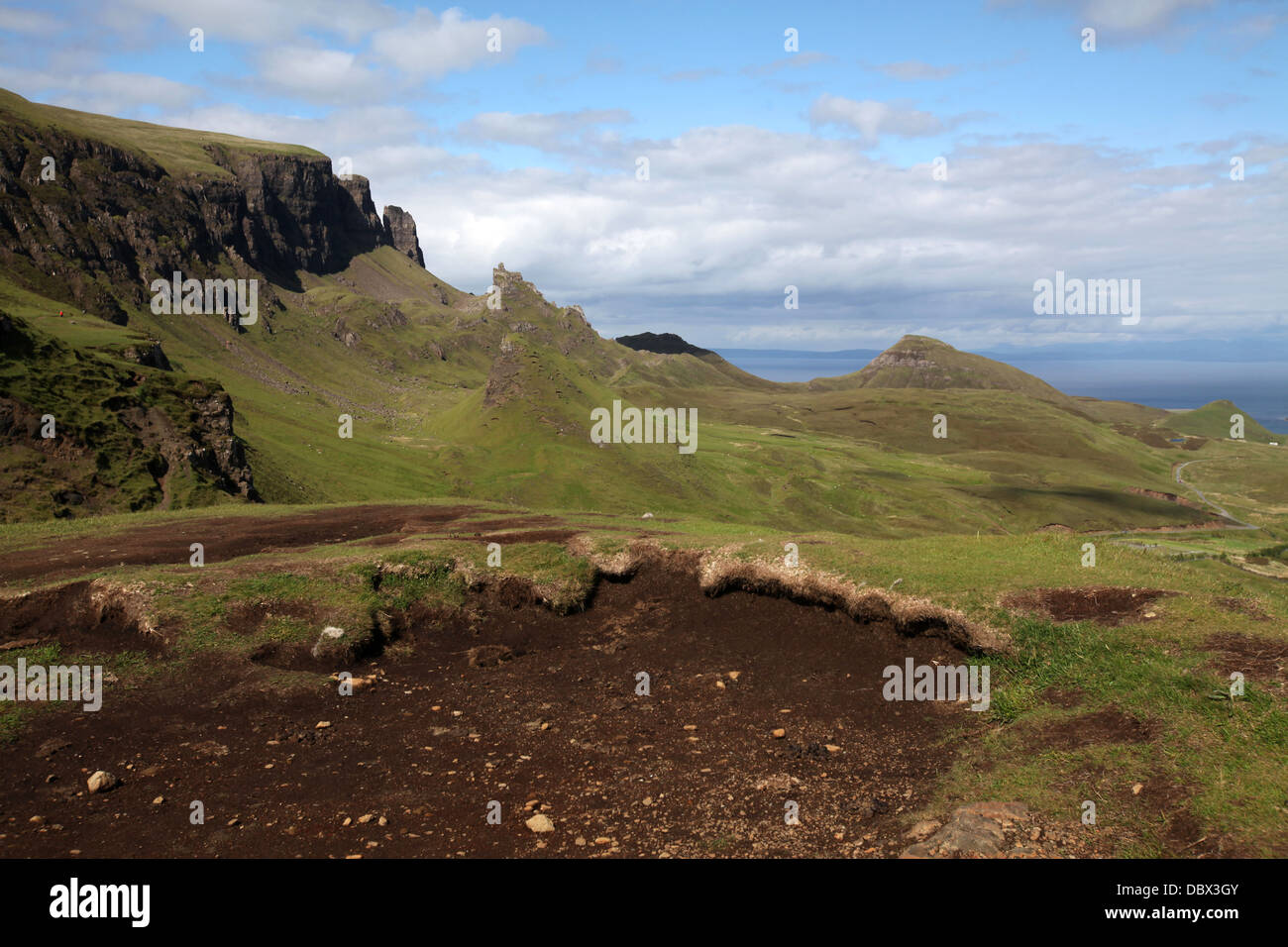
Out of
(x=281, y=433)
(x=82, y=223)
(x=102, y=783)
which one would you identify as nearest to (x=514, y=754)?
(x=102, y=783)

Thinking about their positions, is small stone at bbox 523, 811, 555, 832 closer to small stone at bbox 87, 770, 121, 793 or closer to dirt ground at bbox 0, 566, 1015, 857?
dirt ground at bbox 0, 566, 1015, 857

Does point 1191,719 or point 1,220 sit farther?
point 1,220

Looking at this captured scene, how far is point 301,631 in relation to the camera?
65.7 ft

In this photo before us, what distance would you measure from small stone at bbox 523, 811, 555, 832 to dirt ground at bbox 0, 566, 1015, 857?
17cm

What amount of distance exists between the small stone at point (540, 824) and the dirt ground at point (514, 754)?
17 centimetres

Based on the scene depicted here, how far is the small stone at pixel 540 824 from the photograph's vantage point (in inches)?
484

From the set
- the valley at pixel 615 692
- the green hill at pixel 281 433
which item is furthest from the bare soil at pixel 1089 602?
the green hill at pixel 281 433

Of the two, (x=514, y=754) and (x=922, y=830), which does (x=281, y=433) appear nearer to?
(x=514, y=754)

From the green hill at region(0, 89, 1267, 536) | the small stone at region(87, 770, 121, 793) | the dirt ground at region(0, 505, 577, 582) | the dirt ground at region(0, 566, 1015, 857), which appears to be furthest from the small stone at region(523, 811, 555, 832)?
the green hill at region(0, 89, 1267, 536)

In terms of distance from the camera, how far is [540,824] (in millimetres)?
12375

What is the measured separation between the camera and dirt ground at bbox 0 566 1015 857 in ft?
39.7
